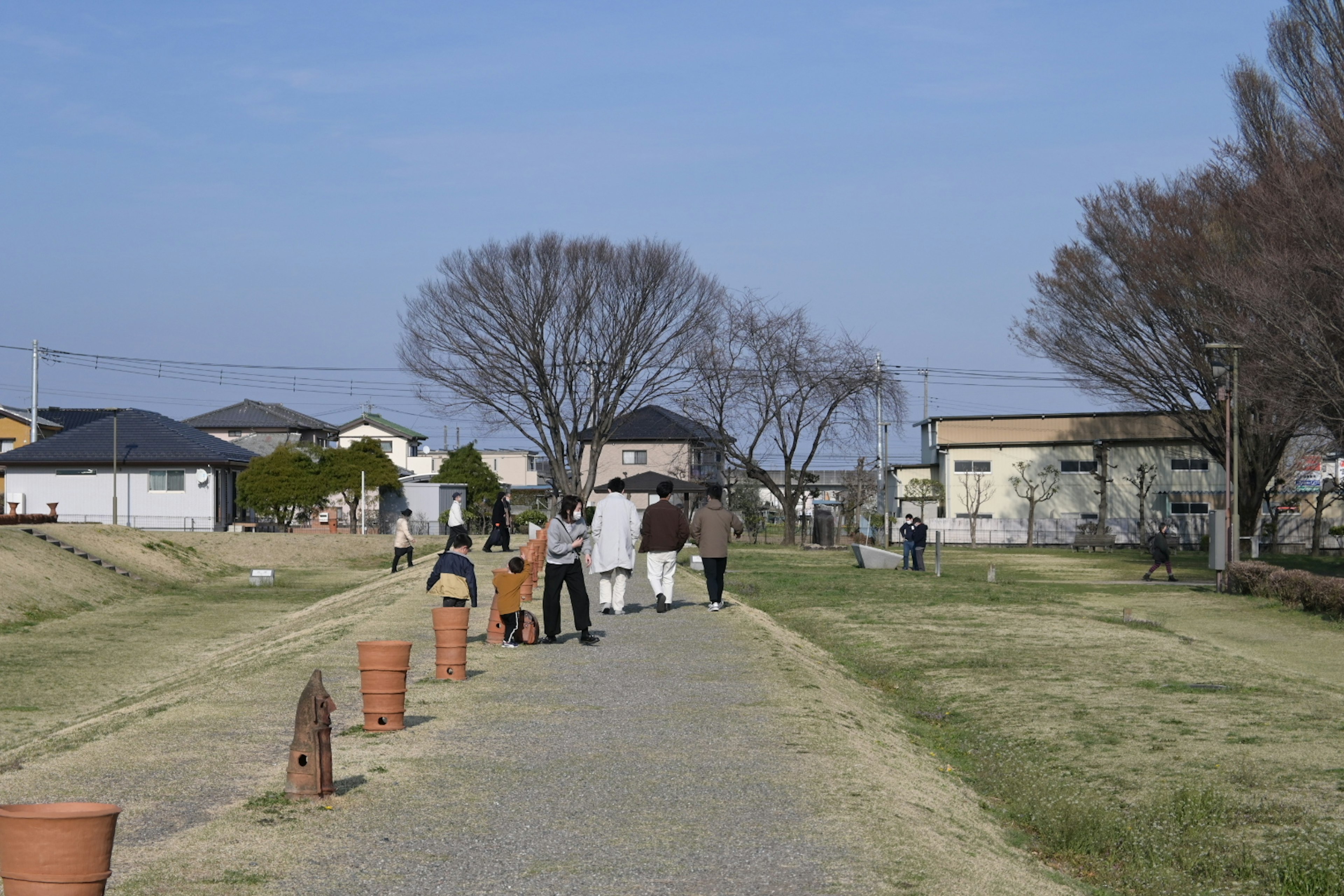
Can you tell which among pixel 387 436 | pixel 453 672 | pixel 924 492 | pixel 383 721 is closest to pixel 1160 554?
pixel 453 672

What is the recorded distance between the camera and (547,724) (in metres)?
8.89

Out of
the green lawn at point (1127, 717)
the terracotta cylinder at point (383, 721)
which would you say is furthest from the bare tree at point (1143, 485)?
the terracotta cylinder at point (383, 721)

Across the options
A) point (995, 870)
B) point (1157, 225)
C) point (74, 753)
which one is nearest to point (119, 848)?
point (74, 753)

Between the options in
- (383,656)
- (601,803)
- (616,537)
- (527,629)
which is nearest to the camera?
(601,803)

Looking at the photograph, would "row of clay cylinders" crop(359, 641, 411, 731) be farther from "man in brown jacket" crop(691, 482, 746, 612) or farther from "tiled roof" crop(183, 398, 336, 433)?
"tiled roof" crop(183, 398, 336, 433)

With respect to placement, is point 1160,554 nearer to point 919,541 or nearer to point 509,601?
point 919,541

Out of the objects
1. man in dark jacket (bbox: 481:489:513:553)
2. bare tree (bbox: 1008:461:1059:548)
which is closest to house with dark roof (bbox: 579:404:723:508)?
bare tree (bbox: 1008:461:1059:548)

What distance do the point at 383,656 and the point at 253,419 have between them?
8302cm

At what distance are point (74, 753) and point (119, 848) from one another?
289 cm

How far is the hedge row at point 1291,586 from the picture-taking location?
66.8 ft

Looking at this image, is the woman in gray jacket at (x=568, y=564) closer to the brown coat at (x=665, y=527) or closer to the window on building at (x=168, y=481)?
the brown coat at (x=665, y=527)

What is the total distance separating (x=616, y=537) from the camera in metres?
14.8

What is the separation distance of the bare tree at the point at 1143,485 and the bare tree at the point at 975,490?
5.48 metres

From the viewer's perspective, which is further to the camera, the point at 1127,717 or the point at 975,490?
the point at 975,490
